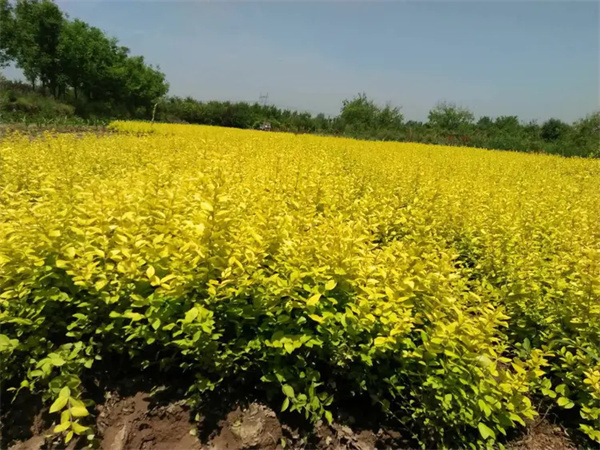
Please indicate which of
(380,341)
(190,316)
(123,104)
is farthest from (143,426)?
(123,104)

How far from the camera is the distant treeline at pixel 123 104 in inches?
957

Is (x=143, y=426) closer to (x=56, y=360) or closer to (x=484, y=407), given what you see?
(x=56, y=360)

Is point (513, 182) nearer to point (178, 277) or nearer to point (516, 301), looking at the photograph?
point (516, 301)

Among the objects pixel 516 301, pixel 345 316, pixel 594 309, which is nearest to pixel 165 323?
pixel 345 316

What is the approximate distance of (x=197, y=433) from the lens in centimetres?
192

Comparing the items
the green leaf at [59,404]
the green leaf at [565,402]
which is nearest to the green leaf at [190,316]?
the green leaf at [59,404]

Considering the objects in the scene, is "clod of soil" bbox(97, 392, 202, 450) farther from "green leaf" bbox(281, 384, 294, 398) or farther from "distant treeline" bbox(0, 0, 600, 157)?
"distant treeline" bbox(0, 0, 600, 157)

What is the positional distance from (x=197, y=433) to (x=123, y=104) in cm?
3918

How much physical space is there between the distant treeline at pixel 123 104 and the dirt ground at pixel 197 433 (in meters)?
22.9

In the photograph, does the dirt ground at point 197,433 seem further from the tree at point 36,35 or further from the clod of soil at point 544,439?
the tree at point 36,35

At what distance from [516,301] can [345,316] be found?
1.51 metres

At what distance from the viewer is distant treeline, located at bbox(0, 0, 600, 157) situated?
24.3 m

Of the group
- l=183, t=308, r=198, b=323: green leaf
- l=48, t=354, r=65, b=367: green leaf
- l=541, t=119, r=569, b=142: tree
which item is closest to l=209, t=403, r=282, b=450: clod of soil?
l=183, t=308, r=198, b=323: green leaf

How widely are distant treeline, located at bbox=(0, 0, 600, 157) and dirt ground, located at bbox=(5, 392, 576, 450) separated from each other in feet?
75.0
